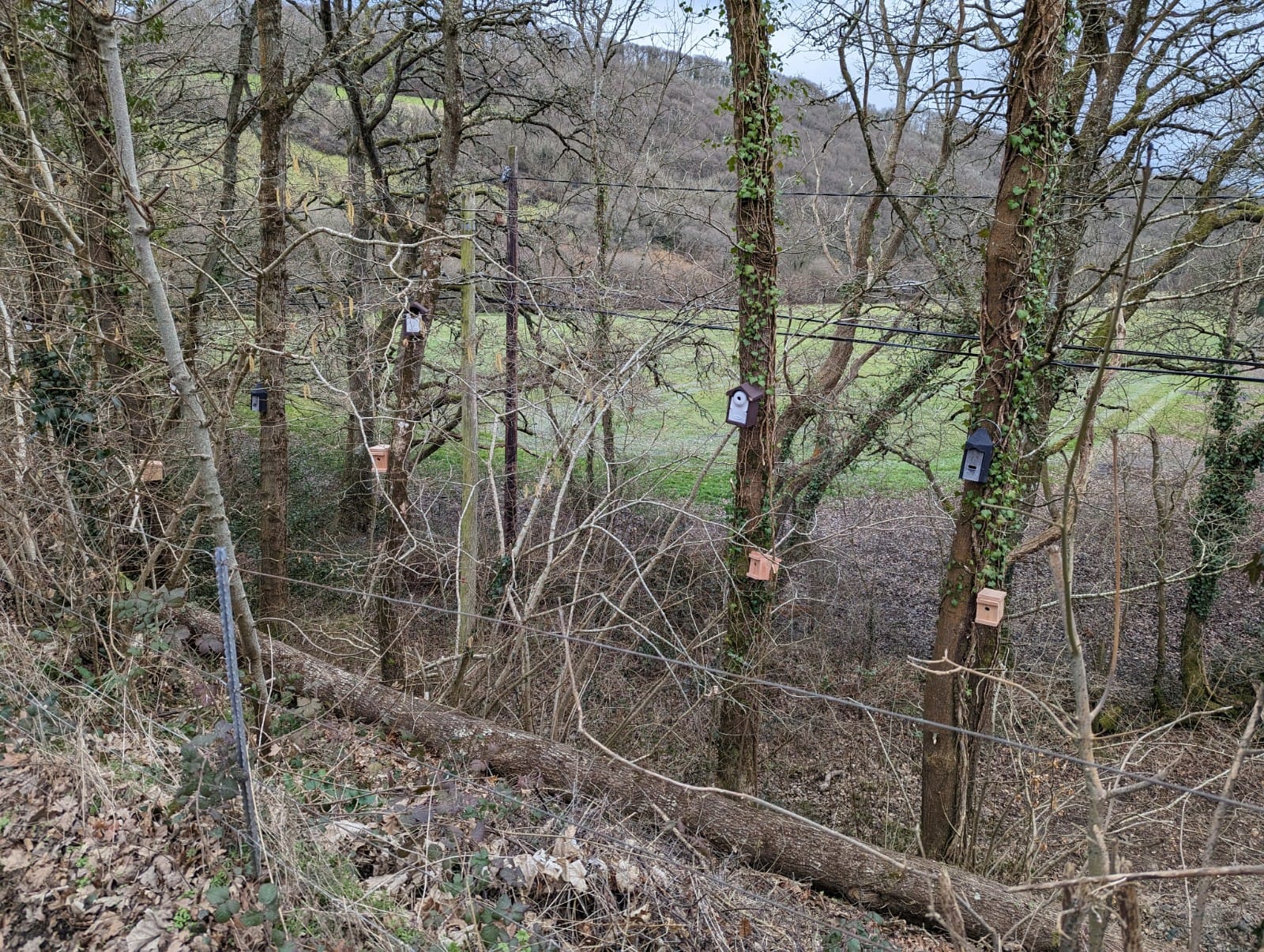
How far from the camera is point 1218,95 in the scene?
771 centimetres

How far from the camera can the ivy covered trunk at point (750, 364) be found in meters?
5.84

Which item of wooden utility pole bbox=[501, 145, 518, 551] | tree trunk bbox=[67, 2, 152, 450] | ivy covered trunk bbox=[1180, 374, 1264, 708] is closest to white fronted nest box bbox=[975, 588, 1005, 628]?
wooden utility pole bbox=[501, 145, 518, 551]

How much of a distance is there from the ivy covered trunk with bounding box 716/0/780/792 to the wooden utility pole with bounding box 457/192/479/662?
7.24 feet

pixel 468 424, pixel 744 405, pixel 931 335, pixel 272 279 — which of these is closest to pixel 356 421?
pixel 272 279

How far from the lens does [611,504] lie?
7332 mm

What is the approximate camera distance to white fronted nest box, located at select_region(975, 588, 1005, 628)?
535 cm

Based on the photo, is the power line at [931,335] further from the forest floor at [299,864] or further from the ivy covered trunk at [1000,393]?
the forest floor at [299,864]

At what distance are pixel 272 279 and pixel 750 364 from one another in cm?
432

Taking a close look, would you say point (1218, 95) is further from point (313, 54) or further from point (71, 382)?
point (71, 382)

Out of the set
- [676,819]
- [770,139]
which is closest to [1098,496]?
[770,139]

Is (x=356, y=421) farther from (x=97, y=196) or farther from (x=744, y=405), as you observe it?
Result: (x=744, y=405)

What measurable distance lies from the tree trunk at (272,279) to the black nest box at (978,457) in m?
5.38

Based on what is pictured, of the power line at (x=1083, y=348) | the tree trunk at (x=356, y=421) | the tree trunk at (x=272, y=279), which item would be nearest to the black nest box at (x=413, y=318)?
the tree trunk at (x=272, y=279)

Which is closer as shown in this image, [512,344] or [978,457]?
[978,457]
